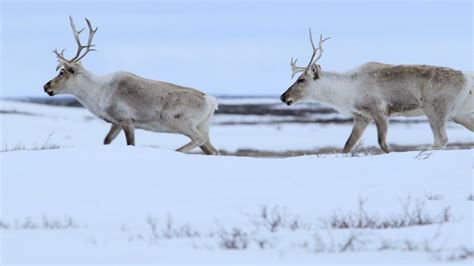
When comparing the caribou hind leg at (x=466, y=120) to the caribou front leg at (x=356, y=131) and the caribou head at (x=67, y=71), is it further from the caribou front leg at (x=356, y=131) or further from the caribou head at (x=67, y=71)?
the caribou head at (x=67, y=71)

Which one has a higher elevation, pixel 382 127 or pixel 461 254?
pixel 461 254

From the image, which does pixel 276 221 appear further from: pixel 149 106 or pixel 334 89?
pixel 334 89

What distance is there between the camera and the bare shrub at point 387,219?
20.9ft

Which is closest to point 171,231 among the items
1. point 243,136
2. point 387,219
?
point 387,219

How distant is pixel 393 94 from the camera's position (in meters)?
12.6

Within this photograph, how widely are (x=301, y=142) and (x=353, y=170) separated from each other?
2053 cm

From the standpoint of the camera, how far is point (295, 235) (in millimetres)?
5965

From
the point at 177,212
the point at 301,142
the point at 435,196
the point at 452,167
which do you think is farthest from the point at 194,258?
the point at 301,142

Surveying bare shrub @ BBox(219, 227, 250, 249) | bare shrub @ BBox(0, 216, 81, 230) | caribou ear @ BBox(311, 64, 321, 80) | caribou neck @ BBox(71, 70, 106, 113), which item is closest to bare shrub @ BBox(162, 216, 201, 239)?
bare shrub @ BBox(219, 227, 250, 249)

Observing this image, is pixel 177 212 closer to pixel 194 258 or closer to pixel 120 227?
pixel 120 227

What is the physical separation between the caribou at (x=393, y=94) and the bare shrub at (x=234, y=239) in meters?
6.45


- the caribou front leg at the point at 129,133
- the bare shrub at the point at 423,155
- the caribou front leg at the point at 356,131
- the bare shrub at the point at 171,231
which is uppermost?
the bare shrub at the point at 423,155

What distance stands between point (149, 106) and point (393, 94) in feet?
10.9

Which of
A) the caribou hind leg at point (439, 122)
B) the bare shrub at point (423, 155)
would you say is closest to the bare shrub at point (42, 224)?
the bare shrub at point (423, 155)
